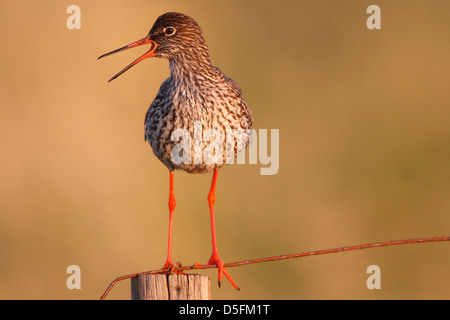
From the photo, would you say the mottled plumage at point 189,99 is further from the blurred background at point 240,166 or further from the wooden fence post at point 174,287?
the blurred background at point 240,166

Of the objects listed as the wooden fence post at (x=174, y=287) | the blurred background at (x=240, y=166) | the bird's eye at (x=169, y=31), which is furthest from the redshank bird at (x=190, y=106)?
the blurred background at (x=240, y=166)

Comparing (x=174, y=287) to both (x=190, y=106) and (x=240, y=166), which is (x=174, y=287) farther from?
(x=240, y=166)

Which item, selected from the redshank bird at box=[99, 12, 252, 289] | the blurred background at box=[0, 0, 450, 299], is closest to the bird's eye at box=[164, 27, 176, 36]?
the redshank bird at box=[99, 12, 252, 289]

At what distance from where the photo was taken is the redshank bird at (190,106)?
285 inches

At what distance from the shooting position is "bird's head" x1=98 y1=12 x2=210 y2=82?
7438 millimetres

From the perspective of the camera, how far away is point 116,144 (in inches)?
515

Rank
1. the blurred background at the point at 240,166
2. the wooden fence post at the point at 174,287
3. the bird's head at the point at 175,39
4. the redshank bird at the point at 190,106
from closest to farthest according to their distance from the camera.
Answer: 1. the wooden fence post at the point at 174,287
2. the redshank bird at the point at 190,106
3. the bird's head at the point at 175,39
4. the blurred background at the point at 240,166

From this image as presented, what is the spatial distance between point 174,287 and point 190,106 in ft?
7.98

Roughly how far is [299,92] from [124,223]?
486 cm

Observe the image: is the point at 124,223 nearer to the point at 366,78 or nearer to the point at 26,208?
the point at 26,208

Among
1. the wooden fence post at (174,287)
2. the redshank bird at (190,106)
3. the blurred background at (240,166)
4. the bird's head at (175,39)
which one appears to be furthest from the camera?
the blurred background at (240,166)

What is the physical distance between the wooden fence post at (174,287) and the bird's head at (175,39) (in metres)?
2.71

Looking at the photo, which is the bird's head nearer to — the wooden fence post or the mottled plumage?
the mottled plumage

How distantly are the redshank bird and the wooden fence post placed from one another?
5.67 ft
